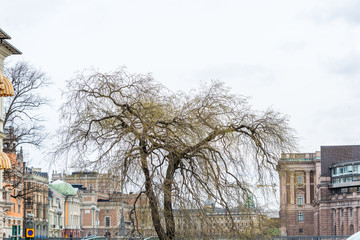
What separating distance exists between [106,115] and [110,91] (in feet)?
3.10

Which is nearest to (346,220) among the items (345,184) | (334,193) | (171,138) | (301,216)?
(345,184)

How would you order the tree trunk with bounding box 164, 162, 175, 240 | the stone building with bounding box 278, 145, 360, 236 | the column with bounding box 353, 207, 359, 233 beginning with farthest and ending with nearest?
the stone building with bounding box 278, 145, 360, 236, the column with bounding box 353, 207, 359, 233, the tree trunk with bounding box 164, 162, 175, 240

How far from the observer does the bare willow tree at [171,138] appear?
26344 mm

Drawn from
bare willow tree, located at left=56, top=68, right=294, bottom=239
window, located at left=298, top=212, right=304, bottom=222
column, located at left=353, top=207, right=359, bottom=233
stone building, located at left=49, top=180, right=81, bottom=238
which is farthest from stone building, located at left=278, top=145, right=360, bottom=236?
bare willow tree, located at left=56, top=68, right=294, bottom=239

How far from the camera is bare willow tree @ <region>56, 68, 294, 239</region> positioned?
Answer: 86.4 ft

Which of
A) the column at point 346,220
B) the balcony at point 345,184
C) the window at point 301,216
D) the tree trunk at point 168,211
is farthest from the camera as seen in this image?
the window at point 301,216

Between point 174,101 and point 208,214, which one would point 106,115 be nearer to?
point 174,101

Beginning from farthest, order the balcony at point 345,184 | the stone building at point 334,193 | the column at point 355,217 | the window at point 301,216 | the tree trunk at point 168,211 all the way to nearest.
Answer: the window at point 301,216
the balcony at point 345,184
the stone building at point 334,193
the column at point 355,217
the tree trunk at point 168,211

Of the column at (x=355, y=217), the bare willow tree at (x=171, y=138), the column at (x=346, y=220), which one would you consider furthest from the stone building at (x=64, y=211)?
the bare willow tree at (x=171, y=138)

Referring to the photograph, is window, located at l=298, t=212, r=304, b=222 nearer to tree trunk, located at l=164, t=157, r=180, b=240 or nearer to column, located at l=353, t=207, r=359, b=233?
column, located at l=353, t=207, r=359, b=233

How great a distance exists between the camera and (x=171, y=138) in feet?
88.0

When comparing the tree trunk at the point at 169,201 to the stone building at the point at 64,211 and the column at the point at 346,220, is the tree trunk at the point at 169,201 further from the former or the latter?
the column at the point at 346,220

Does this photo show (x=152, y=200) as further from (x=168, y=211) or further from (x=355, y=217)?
(x=355, y=217)

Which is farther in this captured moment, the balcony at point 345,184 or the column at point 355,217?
the balcony at point 345,184
